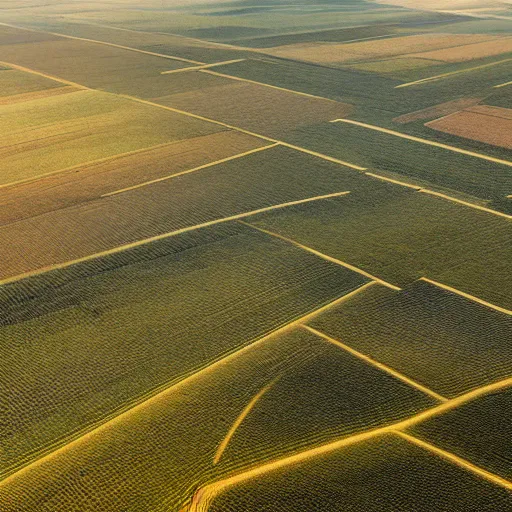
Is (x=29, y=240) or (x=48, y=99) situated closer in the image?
(x=29, y=240)

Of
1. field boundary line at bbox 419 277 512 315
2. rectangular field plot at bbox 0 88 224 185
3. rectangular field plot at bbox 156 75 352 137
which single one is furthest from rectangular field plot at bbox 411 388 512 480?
rectangular field plot at bbox 156 75 352 137

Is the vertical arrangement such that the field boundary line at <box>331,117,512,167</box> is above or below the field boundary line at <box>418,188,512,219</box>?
below

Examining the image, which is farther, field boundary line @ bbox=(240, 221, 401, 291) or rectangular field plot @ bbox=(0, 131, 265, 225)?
rectangular field plot @ bbox=(0, 131, 265, 225)

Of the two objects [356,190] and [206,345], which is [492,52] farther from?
[206,345]

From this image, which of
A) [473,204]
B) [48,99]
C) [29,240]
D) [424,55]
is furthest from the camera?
[424,55]

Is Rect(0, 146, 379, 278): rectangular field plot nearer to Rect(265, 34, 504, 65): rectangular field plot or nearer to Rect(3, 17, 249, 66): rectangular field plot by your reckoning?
Rect(3, 17, 249, 66): rectangular field plot

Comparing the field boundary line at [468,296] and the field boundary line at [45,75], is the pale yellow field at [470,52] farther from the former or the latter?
the field boundary line at [468,296]

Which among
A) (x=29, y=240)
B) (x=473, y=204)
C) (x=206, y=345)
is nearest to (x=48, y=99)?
(x=29, y=240)

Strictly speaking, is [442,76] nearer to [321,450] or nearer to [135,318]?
[135,318]
